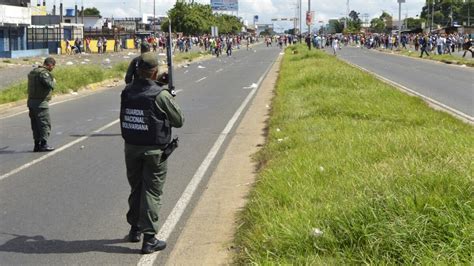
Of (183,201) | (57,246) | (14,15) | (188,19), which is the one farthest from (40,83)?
(188,19)

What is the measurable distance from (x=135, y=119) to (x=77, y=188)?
2.91 metres

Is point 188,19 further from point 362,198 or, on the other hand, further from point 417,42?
point 362,198

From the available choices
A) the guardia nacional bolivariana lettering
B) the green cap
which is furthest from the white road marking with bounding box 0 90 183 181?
the green cap

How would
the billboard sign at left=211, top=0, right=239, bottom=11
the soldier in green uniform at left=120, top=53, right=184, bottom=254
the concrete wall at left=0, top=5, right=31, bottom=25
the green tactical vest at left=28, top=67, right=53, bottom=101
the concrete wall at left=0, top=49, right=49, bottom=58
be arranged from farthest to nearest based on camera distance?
the billboard sign at left=211, top=0, right=239, bottom=11
the concrete wall at left=0, top=5, right=31, bottom=25
the concrete wall at left=0, top=49, right=49, bottom=58
the green tactical vest at left=28, top=67, right=53, bottom=101
the soldier in green uniform at left=120, top=53, right=184, bottom=254

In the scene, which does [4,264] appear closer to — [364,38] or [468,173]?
[468,173]

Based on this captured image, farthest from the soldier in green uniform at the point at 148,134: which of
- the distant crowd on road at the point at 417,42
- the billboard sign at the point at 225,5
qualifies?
the billboard sign at the point at 225,5

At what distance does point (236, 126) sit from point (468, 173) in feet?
26.8

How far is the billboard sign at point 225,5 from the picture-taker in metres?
128

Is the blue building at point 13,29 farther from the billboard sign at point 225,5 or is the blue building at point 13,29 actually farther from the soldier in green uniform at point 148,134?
the billboard sign at point 225,5

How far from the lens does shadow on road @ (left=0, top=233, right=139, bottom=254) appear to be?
219 inches

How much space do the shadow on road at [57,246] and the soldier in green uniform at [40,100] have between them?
4984 mm

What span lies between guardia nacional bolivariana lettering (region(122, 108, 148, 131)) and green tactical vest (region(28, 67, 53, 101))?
5.52 m

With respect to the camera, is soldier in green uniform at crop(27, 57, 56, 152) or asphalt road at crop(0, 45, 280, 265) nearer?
asphalt road at crop(0, 45, 280, 265)

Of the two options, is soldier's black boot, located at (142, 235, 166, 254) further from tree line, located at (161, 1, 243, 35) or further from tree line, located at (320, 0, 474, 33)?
tree line, located at (320, 0, 474, 33)
